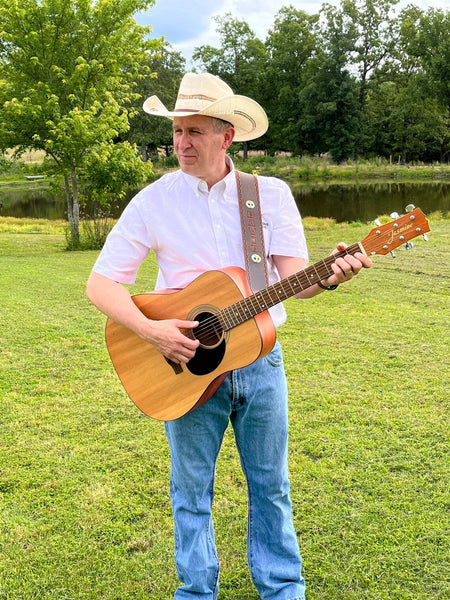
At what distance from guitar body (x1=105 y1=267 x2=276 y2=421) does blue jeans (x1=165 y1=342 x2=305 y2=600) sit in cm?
8

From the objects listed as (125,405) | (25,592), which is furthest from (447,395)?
(25,592)

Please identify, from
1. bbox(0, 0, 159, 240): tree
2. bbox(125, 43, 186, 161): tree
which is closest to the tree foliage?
bbox(125, 43, 186, 161): tree

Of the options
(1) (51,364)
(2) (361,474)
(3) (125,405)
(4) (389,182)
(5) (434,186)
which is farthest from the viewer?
(4) (389,182)

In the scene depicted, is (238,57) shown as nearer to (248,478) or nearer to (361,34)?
(361,34)

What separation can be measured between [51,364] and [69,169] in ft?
35.1

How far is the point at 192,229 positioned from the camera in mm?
2141

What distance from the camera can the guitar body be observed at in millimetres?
2113

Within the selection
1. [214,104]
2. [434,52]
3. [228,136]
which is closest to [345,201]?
[228,136]

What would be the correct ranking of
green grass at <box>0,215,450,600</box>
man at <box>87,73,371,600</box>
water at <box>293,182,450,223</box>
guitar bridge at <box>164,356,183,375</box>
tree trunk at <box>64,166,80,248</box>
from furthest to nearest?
1. water at <box>293,182,450,223</box>
2. tree trunk at <box>64,166,80,248</box>
3. green grass at <box>0,215,450,600</box>
4. guitar bridge at <box>164,356,183,375</box>
5. man at <box>87,73,371,600</box>

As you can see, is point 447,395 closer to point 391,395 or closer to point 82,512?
point 391,395

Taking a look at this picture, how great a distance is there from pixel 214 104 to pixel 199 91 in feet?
0.65

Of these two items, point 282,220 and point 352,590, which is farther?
point 352,590

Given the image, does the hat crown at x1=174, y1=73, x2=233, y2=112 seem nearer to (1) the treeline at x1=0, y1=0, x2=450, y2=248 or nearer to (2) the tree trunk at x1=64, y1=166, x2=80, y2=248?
(2) the tree trunk at x1=64, y1=166, x2=80, y2=248

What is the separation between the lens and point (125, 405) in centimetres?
436
